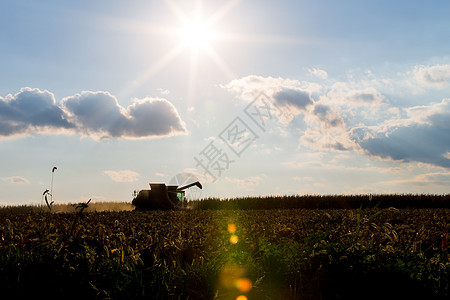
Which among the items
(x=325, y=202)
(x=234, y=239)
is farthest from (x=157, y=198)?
(x=234, y=239)

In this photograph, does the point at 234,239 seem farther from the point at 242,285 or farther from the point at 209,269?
the point at 242,285

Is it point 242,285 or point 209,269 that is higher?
point 209,269

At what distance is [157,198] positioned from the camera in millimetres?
25297

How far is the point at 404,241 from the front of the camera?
6.29 meters

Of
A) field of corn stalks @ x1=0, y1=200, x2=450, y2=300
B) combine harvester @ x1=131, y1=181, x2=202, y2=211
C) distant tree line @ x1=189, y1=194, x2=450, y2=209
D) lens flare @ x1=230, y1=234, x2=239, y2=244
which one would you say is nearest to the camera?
field of corn stalks @ x1=0, y1=200, x2=450, y2=300

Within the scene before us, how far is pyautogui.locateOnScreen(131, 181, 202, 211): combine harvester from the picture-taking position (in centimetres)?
2517

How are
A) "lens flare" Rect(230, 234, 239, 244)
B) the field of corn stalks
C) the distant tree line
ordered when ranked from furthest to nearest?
the distant tree line → "lens flare" Rect(230, 234, 239, 244) → the field of corn stalks

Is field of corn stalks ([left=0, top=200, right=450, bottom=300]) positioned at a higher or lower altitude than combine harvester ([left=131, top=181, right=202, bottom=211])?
lower

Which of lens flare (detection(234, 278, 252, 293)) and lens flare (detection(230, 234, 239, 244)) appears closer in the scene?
lens flare (detection(234, 278, 252, 293))

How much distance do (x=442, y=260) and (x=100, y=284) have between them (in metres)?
4.71

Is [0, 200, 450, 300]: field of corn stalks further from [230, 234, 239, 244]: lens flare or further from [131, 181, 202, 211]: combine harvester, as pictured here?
[131, 181, 202, 211]: combine harvester

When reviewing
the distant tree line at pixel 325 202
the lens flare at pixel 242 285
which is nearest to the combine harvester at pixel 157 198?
the distant tree line at pixel 325 202

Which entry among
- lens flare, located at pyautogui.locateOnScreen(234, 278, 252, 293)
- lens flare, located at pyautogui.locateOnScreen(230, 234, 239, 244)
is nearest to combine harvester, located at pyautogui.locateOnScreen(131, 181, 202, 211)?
lens flare, located at pyautogui.locateOnScreen(230, 234, 239, 244)

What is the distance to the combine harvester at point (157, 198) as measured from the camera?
25.2 meters
